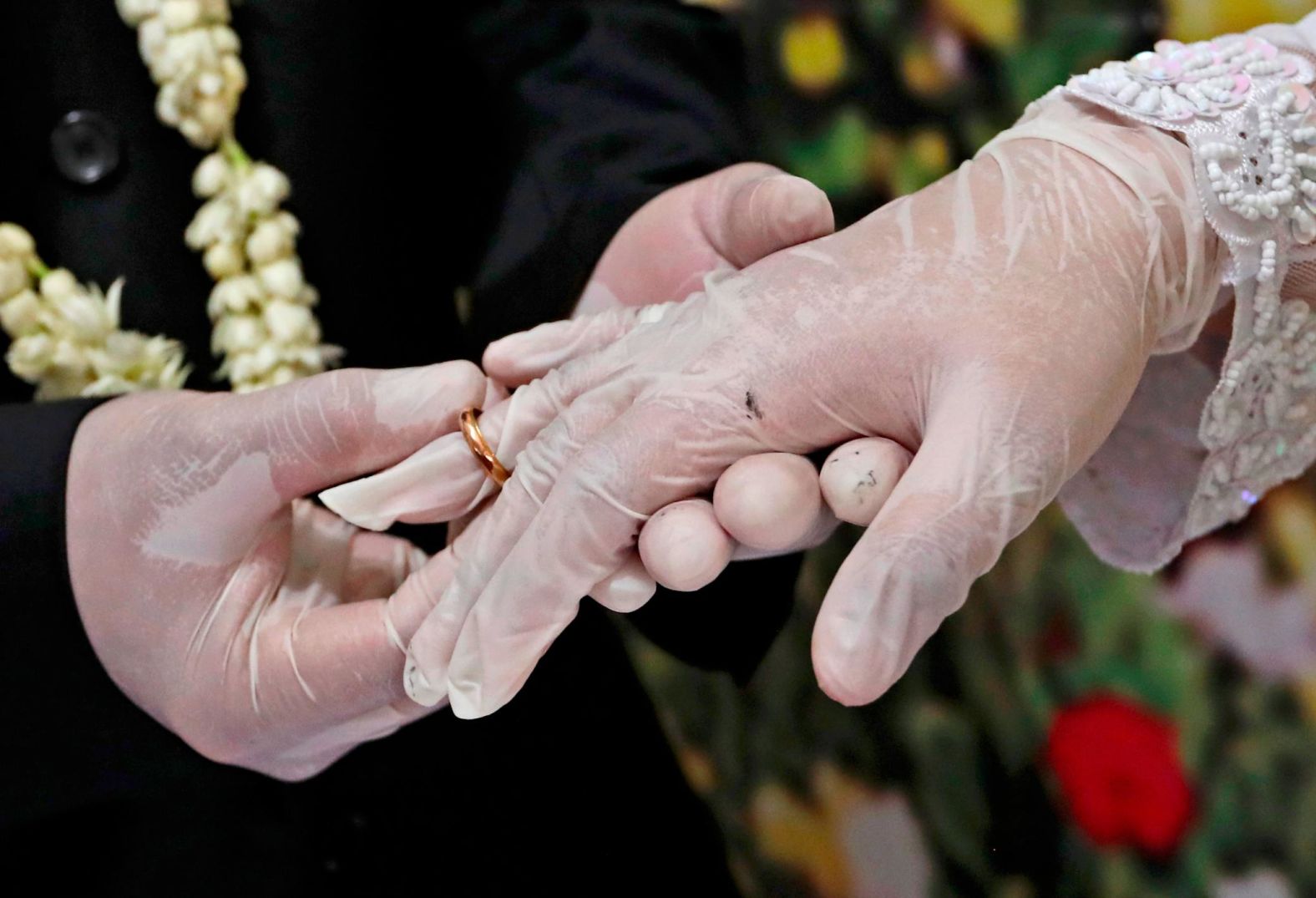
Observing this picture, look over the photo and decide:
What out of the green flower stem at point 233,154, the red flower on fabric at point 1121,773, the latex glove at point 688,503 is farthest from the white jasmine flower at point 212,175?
the red flower on fabric at point 1121,773

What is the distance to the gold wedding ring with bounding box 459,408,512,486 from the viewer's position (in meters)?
0.49

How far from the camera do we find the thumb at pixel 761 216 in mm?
469

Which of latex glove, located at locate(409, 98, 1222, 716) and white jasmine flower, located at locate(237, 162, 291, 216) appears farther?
white jasmine flower, located at locate(237, 162, 291, 216)

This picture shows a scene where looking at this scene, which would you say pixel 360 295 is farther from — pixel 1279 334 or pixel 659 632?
pixel 1279 334

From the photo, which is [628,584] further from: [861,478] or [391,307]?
[391,307]

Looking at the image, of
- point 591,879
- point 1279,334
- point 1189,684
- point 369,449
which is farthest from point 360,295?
point 1189,684

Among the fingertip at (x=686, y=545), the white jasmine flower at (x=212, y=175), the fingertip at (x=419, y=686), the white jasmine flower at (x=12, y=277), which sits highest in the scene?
the white jasmine flower at (x=212, y=175)

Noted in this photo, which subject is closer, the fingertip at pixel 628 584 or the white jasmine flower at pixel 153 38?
the fingertip at pixel 628 584

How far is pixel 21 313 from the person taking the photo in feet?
1.86

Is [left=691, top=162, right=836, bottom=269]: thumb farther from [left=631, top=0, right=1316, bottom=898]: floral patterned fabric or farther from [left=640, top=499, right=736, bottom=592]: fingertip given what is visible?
[left=631, top=0, right=1316, bottom=898]: floral patterned fabric

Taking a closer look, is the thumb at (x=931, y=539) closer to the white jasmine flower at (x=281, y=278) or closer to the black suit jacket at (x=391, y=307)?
the black suit jacket at (x=391, y=307)

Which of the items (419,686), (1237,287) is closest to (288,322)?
(419,686)

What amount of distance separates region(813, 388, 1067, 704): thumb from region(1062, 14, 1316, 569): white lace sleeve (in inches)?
5.8

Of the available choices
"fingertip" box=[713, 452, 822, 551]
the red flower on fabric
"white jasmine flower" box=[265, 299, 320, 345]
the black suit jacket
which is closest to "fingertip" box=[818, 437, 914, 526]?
"fingertip" box=[713, 452, 822, 551]
